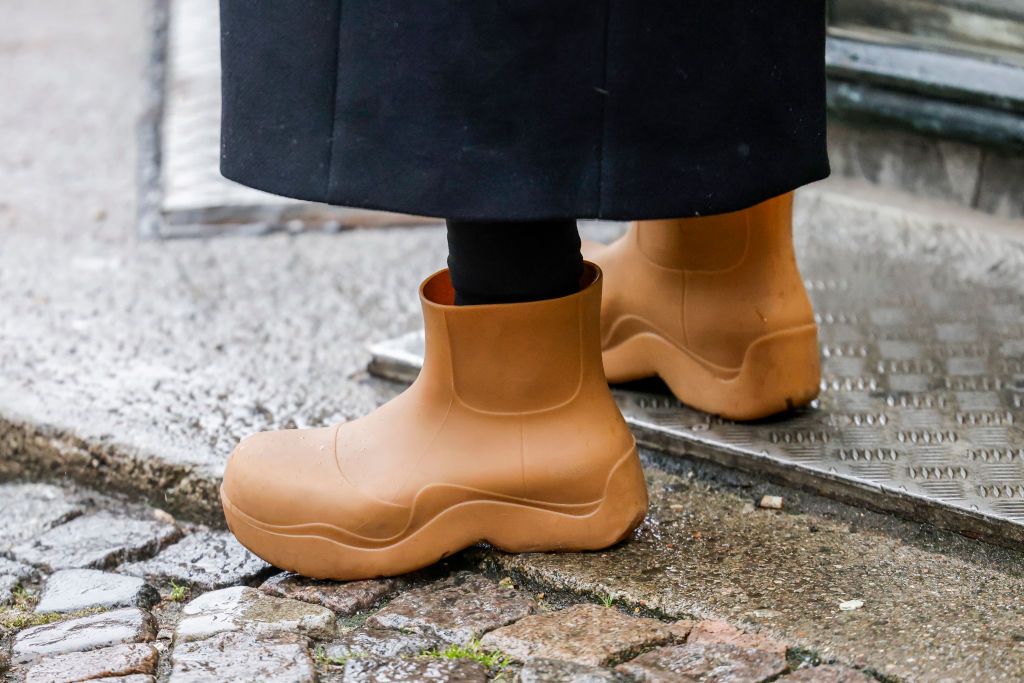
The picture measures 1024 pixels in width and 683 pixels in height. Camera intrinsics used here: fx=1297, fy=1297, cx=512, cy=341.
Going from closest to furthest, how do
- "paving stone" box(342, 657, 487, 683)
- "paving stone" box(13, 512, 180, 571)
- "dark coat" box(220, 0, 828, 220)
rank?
"dark coat" box(220, 0, 828, 220) → "paving stone" box(342, 657, 487, 683) → "paving stone" box(13, 512, 180, 571)

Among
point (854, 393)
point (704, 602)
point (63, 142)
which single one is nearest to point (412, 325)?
point (854, 393)

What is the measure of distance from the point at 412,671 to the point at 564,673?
0.14 m

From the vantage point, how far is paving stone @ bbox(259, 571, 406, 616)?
1362mm

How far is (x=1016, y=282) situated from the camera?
2.14 m

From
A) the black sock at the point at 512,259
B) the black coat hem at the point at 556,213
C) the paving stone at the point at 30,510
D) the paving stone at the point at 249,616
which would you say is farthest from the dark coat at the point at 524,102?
the paving stone at the point at 30,510

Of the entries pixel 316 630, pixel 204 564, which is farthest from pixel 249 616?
pixel 204 564

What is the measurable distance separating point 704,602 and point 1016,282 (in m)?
1.11

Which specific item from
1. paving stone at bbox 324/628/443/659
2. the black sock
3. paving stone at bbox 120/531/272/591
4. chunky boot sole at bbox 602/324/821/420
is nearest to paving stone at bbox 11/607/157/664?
paving stone at bbox 120/531/272/591

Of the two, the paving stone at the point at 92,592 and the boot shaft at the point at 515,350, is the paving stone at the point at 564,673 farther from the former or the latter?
the paving stone at the point at 92,592

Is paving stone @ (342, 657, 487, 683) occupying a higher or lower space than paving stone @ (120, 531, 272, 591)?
higher

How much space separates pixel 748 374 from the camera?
5.32 ft

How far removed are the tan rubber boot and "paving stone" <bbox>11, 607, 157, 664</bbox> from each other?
73cm

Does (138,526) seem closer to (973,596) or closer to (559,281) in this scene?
(559,281)

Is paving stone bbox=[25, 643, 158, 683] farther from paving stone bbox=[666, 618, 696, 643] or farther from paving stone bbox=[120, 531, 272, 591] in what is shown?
paving stone bbox=[666, 618, 696, 643]
